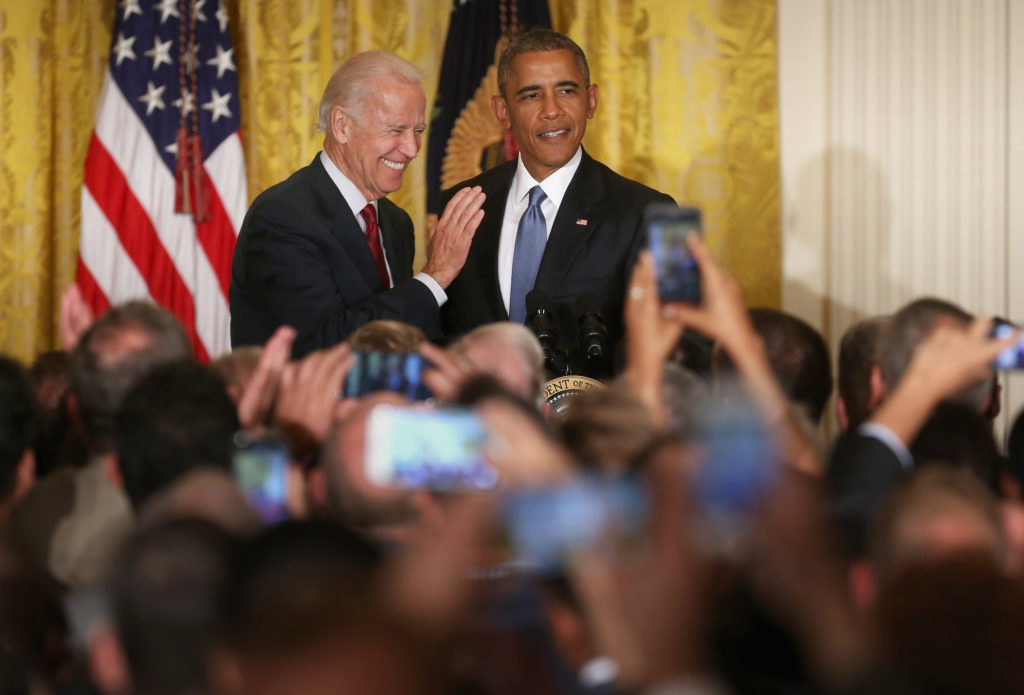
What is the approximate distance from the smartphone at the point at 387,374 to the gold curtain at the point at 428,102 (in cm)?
324

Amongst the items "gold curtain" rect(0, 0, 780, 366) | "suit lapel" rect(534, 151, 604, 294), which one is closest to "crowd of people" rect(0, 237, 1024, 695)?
"suit lapel" rect(534, 151, 604, 294)

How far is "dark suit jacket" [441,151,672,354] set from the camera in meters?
3.58

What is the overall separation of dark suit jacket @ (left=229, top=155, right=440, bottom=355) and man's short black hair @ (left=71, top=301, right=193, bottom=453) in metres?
1.10

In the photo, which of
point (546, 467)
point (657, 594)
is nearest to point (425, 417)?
point (546, 467)

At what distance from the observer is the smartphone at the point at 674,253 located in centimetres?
221

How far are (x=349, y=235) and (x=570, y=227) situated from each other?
0.65 m

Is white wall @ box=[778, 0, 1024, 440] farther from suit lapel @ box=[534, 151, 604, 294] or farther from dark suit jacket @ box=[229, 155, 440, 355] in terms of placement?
dark suit jacket @ box=[229, 155, 440, 355]

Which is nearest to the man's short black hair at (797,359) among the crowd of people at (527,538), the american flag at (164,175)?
the crowd of people at (527,538)

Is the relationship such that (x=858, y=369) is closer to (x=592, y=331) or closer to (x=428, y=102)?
(x=592, y=331)

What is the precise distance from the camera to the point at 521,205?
3.83 meters

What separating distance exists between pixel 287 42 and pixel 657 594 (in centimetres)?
467

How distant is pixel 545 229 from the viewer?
3.76 metres

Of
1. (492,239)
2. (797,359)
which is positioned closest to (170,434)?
(797,359)

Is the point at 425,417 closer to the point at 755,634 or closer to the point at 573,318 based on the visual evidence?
the point at 755,634
